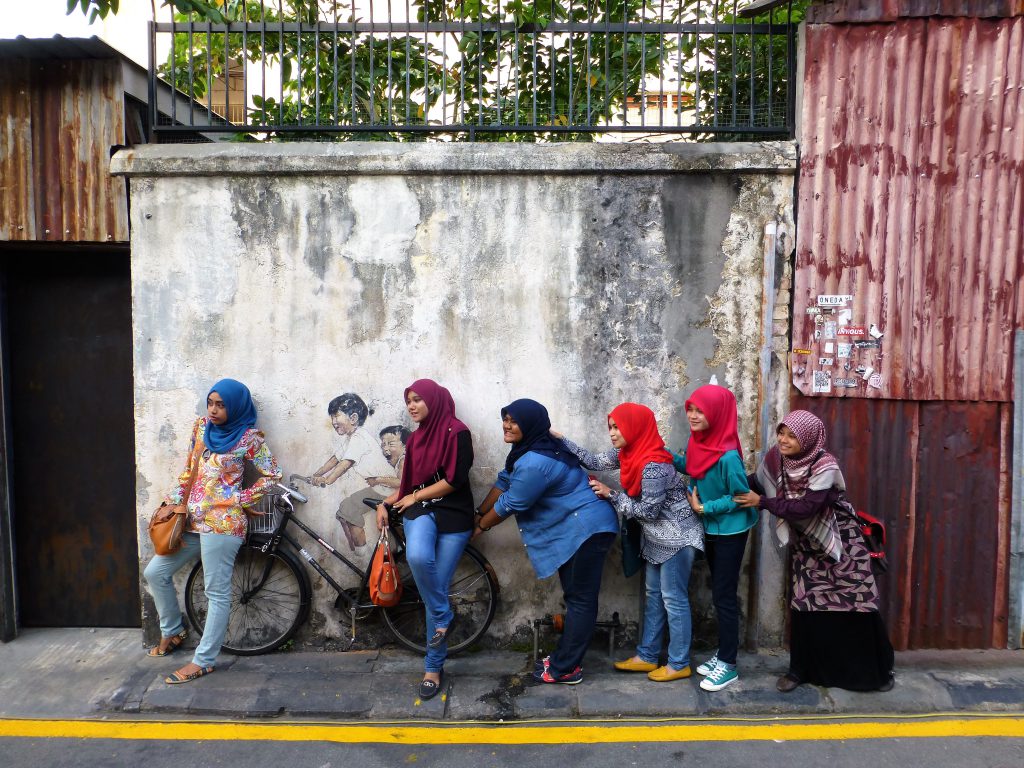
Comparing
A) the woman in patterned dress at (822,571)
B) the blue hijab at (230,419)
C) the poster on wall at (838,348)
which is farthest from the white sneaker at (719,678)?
the blue hijab at (230,419)

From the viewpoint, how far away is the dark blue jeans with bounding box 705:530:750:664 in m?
4.66

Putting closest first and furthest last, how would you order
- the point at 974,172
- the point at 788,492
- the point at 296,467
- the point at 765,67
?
1. the point at 788,492
2. the point at 974,172
3. the point at 296,467
4. the point at 765,67

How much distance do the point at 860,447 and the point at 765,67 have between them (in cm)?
280

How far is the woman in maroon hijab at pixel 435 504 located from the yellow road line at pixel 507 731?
0.42m

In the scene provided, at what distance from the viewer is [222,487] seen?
490 cm

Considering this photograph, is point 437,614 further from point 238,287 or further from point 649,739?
point 238,287

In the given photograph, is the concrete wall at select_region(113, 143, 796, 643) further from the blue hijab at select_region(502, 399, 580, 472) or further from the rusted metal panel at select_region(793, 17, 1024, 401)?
the blue hijab at select_region(502, 399, 580, 472)

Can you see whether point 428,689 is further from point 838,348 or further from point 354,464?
point 838,348

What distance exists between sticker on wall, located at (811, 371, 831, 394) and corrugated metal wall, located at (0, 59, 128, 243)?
4565 millimetres

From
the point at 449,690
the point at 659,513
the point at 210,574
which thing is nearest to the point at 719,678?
the point at 659,513

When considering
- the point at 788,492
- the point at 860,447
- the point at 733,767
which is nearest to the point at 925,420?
the point at 860,447

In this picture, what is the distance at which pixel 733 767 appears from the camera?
156 inches

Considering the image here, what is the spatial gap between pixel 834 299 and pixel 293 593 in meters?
3.99

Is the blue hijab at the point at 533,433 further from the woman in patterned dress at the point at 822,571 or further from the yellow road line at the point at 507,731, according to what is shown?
the yellow road line at the point at 507,731
